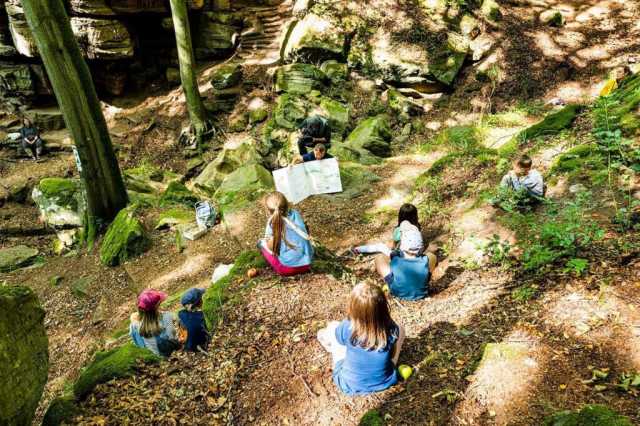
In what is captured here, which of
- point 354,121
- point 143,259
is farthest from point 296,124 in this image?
point 143,259

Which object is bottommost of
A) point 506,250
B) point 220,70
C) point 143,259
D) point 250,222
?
point 143,259

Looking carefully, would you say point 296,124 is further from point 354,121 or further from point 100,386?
point 100,386

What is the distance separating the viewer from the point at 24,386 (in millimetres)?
2711

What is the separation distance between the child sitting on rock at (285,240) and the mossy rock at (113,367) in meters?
1.61

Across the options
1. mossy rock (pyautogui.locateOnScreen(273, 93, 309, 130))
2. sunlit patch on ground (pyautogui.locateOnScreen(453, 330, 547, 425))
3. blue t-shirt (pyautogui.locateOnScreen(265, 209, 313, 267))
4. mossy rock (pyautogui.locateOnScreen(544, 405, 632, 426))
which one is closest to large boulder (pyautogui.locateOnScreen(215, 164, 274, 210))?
mossy rock (pyautogui.locateOnScreen(273, 93, 309, 130))

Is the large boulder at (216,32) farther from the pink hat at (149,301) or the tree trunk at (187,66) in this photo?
the pink hat at (149,301)

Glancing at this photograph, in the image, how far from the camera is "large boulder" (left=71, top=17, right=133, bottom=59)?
13.1m

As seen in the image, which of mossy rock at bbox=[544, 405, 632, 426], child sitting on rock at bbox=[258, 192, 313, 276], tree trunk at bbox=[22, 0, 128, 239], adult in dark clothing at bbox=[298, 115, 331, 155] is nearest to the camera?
mossy rock at bbox=[544, 405, 632, 426]

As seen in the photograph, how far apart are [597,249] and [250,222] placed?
5.46 metres

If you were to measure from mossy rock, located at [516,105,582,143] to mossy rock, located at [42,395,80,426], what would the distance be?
25.7 feet

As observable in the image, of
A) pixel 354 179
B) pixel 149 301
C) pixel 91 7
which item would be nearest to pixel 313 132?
pixel 354 179

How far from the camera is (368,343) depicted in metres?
2.87

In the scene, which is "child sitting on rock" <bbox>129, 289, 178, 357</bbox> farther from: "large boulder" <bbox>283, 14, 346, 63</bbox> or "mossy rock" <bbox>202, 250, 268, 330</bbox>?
"large boulder" <bbox>283, 14, 346, 63</bbox>

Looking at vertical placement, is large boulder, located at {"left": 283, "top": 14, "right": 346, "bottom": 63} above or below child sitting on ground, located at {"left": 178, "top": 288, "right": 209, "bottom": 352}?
above
